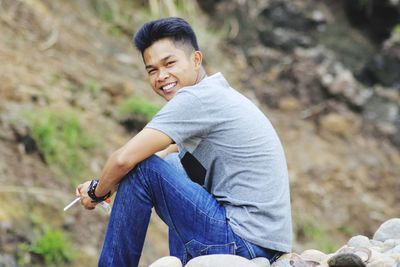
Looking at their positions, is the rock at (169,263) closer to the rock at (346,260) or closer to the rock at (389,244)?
the rock at (346,260)

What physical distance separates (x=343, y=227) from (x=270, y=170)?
371cm

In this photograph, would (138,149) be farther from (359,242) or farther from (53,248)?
(53,248)

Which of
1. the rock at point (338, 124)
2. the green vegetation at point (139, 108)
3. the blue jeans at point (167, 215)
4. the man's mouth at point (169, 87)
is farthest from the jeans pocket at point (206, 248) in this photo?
the rock at point (338, 124)

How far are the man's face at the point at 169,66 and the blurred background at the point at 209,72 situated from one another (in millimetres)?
1517

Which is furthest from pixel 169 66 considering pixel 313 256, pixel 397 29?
pixel 397 29

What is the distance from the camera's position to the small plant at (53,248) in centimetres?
401

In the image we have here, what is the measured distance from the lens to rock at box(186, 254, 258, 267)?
8.25 feet

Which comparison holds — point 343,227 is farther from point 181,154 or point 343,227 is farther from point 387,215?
point 181,154

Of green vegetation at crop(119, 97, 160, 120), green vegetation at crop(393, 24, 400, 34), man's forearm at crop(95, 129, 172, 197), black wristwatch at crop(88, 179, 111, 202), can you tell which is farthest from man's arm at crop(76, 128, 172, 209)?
green vegetation at crop(393, 24, 400, 34)

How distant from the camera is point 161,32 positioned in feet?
9.54

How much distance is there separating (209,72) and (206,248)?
428cm

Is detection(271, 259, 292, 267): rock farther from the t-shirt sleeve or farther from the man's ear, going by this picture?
the man's ear

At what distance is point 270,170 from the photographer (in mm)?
2752

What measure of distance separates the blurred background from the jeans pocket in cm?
147
